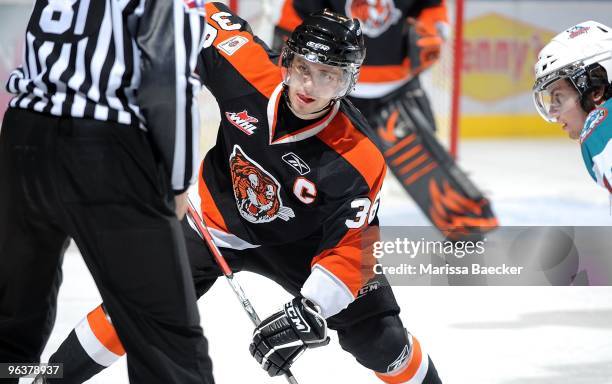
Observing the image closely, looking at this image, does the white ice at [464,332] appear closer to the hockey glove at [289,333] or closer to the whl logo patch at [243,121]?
the hockey glove at [289,333]

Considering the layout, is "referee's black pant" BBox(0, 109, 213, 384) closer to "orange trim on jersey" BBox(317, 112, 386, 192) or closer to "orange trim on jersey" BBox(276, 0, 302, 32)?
"orange trim on jersey" BBox(317, 112, 386, 192)

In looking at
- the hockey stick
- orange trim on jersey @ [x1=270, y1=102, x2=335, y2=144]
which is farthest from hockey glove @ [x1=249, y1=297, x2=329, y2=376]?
orange trim on jersey @ [x1=270, y1=102, x2=335, y2=144]

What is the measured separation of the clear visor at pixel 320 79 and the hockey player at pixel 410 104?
2118 millimetres

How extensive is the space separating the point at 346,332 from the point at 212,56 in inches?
28.6

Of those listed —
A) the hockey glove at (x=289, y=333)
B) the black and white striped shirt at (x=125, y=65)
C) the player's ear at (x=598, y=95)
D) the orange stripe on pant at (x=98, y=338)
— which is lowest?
the orange stripe on pant at (x=98, y=338)

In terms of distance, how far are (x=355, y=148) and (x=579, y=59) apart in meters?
0.52

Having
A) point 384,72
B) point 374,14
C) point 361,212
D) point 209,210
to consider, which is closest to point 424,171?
point 384,72

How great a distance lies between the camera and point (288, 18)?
420cm

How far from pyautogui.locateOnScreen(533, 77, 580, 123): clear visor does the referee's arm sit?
991 mm

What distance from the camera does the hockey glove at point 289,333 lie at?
2.05 metres

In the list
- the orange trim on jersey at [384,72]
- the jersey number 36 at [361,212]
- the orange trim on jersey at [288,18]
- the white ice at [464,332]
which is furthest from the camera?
the orange trim on jersey at [384,72]

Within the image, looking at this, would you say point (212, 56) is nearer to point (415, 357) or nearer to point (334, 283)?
point (334, 283)

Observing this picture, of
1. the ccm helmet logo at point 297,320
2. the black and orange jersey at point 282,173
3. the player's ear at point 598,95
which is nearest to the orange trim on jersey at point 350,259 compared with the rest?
the black and orange jersey at point 282,173

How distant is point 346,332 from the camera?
2.25 meters
